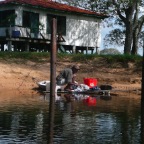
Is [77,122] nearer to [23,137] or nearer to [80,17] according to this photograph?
[23,137]

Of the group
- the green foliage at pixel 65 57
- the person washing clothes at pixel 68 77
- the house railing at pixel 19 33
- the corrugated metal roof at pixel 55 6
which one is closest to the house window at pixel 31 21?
the house railing at pixel 19 33

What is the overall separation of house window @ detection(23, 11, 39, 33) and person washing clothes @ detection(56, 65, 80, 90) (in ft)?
40.4

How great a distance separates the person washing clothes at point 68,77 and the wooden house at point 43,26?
10.8 meters

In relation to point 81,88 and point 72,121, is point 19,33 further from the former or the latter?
point 72,121

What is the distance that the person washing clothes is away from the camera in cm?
2339

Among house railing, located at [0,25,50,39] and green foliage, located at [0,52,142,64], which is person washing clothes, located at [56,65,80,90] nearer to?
green foliage, located at [0,52,142,64]

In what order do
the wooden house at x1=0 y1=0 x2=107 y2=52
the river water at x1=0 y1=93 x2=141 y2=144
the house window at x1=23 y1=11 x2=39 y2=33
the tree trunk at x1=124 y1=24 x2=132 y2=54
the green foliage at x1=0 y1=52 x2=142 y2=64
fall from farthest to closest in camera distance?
the tree trunk at x1=124 y1=24 x2=132 y2=54 → the house window at x1=23 y1=11 x2=39 y2=33 → the wooden house at x1=0 y1=0 x2=107 y2=52 → the green foliage at x1=0 y1=52 x2=142 y2=64 → the river water at x1=0 y1=93 x2=141 y2=144

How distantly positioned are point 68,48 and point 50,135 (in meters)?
28.9

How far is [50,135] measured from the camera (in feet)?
39.3

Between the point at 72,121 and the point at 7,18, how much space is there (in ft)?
68.3

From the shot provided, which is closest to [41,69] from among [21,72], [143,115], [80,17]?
[21,72]

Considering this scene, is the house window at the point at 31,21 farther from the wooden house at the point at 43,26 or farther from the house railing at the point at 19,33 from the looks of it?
the house railing at the point at 19,33

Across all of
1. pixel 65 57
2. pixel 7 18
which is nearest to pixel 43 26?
pixel 7 18

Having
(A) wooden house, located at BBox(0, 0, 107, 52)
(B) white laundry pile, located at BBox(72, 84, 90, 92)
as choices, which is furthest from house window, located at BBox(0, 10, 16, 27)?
(B) white laundry pile, located at BBox(72, 84, 90, 92)
